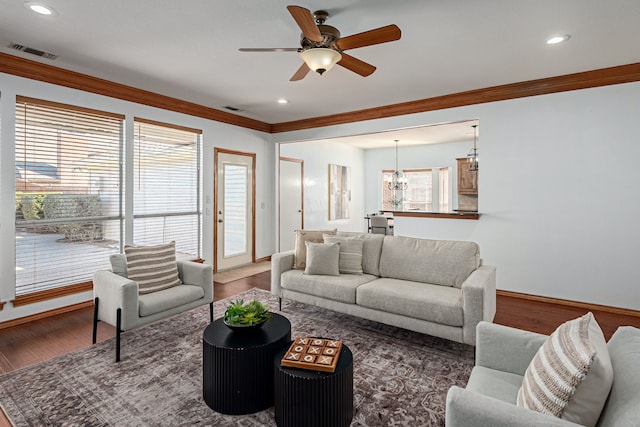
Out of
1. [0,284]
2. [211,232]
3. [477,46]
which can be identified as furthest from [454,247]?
[0,284]

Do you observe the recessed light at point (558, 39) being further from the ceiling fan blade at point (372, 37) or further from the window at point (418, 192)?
the window at point (418, 192)

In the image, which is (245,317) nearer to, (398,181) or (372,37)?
(372,37)

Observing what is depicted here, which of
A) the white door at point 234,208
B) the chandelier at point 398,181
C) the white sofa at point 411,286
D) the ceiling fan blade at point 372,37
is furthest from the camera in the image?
the chandelier at point 398,181

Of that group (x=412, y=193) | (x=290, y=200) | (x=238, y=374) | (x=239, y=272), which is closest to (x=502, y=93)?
(x=290, y=200)

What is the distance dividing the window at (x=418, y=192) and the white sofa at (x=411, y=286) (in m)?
5.80

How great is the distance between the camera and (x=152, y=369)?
8.21 ft

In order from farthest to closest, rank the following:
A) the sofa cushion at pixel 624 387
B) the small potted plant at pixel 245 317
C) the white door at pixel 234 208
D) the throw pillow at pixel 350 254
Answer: the white door at pixel 234 208, the throw pillow at pixel 350 254, the small potted plant at pixel 245 317, the sofa cushion at pixel 624 387

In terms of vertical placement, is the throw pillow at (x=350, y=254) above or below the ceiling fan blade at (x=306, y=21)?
below

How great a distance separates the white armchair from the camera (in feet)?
8.70

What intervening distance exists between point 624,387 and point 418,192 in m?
8.49

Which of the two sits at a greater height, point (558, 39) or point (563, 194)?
point (558, 39)

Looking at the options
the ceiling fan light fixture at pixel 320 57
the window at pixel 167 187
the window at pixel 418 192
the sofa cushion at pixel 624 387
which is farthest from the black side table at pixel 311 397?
the window at pixel 418 192

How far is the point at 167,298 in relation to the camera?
9.71 feet

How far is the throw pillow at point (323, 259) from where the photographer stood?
3514mm
